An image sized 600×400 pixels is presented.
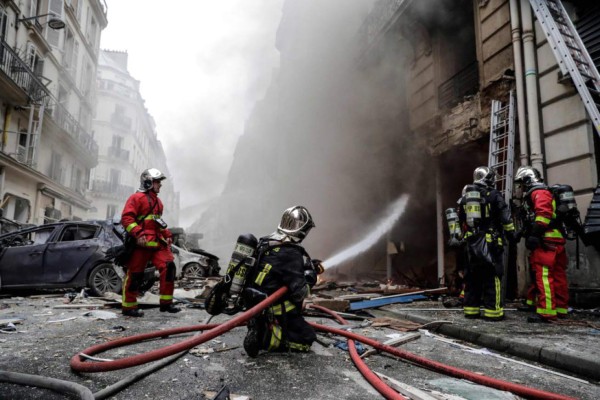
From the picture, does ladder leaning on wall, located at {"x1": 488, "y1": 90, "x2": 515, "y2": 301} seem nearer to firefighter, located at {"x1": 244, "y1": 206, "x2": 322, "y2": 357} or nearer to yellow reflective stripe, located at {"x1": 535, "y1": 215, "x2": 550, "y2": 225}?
yellow reflective stripe, located at {"x1": 535, "y1": 215, "x2": 550, "y2": 225}

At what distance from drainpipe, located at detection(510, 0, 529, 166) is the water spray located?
4772 mm

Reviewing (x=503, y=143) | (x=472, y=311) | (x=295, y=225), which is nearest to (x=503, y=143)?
(x=503, y=143)

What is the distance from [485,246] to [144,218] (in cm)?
413

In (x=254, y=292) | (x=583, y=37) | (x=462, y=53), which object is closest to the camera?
(x=254, y=292)

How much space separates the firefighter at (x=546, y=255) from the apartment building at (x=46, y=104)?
46.9ft

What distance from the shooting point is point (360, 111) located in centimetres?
1316

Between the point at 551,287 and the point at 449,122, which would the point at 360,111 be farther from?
the point at 551,287

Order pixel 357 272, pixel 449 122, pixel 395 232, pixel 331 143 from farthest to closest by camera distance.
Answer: pixel 331 143 → pixel 357 272 → pixel 395 232 → pixel 449 122

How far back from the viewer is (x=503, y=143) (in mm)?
6578

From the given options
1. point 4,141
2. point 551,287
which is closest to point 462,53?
point 551,287

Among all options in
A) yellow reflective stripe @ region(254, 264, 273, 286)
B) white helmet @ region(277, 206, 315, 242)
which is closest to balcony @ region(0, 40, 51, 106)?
white helmet @ region(277, 206, 315, 242)

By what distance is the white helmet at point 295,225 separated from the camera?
2932mm

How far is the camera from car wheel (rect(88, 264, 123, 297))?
6.91 meters

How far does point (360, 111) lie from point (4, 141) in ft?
41.9
